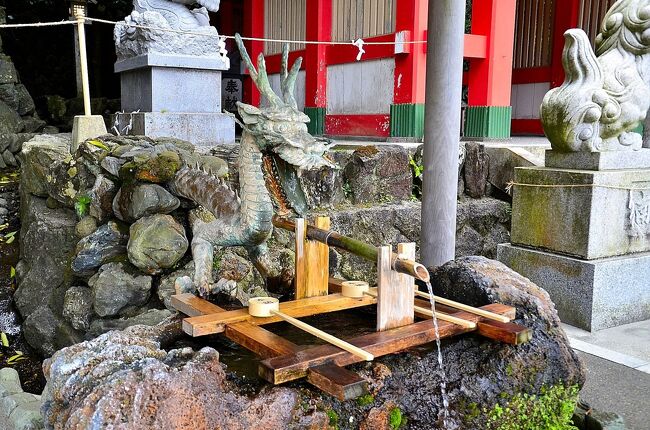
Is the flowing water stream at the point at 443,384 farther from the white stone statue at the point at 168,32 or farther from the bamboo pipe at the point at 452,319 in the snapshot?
the white stone statue at the point at 168,32

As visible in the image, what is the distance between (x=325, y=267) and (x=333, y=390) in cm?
91

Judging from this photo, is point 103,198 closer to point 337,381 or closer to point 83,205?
point 83,205

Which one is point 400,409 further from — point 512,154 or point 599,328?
point 512,154

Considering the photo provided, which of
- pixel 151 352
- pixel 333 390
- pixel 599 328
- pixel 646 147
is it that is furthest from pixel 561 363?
pixel 646 147

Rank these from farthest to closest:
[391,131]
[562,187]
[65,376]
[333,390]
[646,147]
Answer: [391,131], [646,147], [562,187], [65,376], [333,390]

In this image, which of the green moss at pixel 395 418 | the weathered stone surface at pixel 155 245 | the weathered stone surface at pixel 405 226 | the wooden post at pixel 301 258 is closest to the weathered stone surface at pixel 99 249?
the weathered stone surface at pixel 155 245

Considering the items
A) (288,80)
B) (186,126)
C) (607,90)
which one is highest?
(607,90)

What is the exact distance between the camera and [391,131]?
26.0 ft

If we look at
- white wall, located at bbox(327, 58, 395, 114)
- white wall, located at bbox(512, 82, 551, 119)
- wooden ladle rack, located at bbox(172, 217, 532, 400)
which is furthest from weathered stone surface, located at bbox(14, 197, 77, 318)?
white wall, located at bbox(512, 82, 551, 119)

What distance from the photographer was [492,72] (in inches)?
308

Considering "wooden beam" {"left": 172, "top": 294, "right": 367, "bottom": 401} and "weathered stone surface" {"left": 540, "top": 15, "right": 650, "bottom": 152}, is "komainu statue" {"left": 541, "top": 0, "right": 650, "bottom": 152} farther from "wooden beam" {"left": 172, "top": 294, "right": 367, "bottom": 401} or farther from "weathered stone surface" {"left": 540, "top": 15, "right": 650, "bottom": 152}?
"wooden beam" {"left": 172, "top": 294, "right": 367, "bottom": 401}

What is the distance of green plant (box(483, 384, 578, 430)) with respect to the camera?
90.9 inches

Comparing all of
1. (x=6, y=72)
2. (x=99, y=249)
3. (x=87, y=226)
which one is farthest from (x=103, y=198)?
(x=6, y=72)

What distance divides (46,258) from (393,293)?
12.4ft
